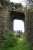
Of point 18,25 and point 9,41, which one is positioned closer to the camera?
point 9,41

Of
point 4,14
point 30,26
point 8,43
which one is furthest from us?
point 30,26

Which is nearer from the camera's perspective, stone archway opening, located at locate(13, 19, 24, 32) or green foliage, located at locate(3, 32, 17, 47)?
green foliage, located at locate(3, 32, 17, 47)

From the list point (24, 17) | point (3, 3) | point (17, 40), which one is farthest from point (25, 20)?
point (17, 40)

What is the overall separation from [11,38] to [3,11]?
3.78 feet

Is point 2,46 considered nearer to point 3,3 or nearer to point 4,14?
point 4,14

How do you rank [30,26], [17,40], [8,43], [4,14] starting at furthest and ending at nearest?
[30,26], [4,14], [17,40], [8,43]

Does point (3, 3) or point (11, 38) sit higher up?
point (3, 3)

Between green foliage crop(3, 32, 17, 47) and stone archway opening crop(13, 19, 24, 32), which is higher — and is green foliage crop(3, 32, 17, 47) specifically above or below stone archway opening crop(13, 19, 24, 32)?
above

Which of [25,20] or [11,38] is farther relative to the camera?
[25,20]

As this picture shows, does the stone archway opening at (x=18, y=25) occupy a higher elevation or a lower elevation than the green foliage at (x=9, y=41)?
lower

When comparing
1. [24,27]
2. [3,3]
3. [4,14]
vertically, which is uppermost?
[3,3]

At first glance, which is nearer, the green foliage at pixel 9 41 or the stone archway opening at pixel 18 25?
the green foliage at pixel 9 41

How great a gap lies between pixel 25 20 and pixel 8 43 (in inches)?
167

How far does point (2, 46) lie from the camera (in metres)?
2.45
